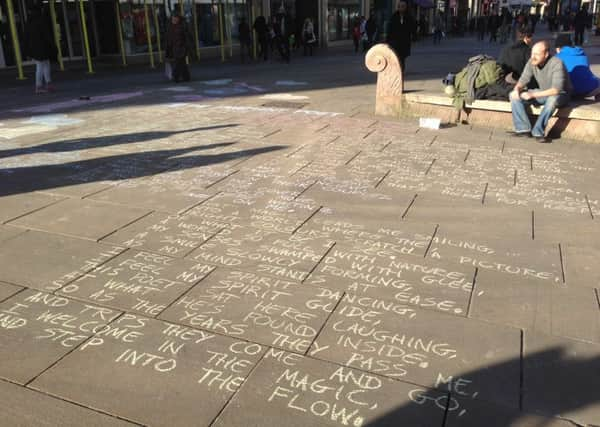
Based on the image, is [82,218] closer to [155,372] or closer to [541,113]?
[155,372]

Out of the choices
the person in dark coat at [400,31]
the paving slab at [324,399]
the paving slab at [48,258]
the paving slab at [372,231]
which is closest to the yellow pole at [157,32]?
the person in dark coat at [400,31]

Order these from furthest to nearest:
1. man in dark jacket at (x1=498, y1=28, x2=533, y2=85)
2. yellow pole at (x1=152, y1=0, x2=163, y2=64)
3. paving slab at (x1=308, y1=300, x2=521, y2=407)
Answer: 1. yellow pole at (x1=152, y1=0, x2=163, y2=64)
2. man in dark jacket at (x1=498, y1=28, x2=533, y2=85)
3. paving slab at (x1=308, y1=300, x2=521, y2=407)

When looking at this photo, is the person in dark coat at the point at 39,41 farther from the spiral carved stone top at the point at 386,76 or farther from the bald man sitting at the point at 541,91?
the bald man sitting at the point at 541,91

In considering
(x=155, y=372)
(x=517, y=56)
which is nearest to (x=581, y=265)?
(x=155, y=372)

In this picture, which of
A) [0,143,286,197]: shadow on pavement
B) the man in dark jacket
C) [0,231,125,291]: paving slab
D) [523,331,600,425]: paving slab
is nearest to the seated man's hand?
the man in dark jacket

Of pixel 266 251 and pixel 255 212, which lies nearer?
pixel 266 251

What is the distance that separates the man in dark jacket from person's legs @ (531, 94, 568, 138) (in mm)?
1242

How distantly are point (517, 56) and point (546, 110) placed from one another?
1.63 meters

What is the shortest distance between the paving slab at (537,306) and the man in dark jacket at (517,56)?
5.99 metres

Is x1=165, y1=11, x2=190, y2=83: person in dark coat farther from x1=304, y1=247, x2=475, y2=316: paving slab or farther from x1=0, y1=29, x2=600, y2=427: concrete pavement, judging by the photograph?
Result: x1=304, y1=247, x2=475, y2=316: paving slab

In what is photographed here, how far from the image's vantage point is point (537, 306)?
3326mm

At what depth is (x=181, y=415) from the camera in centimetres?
240

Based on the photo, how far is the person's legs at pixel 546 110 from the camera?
7291mm

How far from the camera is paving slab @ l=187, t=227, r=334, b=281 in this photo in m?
3.79
